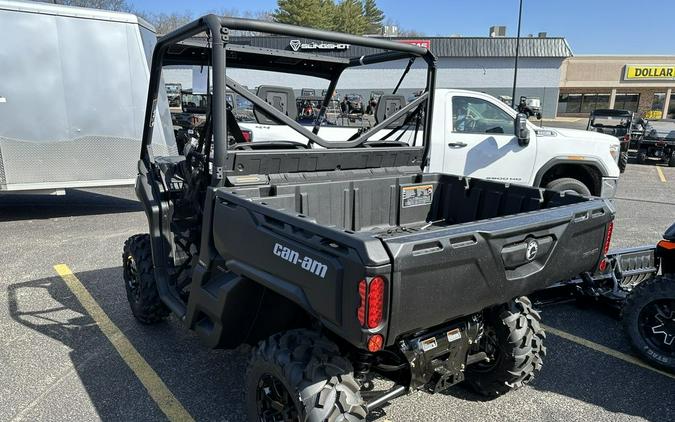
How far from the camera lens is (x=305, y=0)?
5406 cm

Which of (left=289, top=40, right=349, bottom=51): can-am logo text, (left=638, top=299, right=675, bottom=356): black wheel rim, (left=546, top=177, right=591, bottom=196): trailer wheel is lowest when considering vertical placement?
(left=638, top=299, right=675, bottom=356): black wheel rim

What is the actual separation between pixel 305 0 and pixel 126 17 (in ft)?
165

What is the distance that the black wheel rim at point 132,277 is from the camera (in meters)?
4.06

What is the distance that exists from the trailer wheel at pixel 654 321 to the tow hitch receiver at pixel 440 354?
1.67 m

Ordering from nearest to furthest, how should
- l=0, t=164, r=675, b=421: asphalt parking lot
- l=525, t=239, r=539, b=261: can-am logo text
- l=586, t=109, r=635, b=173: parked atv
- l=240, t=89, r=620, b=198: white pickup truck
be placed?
l=525, t=239, r=539, b=261: can-am logo text, l=0, t=164, r=675, b=421: asphalt parking lot, l=240, t=89, r=620, b=198: white pickup truck, l=586, t=109, r=635, b=173: parked atv

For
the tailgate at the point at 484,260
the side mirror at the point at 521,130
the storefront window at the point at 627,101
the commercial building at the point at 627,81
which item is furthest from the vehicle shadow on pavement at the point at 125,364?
the storefront window at the point at 627,101

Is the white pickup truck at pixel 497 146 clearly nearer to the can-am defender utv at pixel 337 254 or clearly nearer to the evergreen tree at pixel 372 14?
the can-am defender utv at pixel 337 254

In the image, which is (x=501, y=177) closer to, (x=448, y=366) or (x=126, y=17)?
(x=448, y=366)

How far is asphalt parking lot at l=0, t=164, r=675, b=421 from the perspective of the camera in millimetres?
3043

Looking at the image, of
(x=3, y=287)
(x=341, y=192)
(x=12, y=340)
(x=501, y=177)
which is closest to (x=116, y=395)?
(x=12, y=340)

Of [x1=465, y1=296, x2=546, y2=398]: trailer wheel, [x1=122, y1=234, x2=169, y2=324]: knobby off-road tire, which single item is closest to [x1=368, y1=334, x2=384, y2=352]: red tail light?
[x1=465, y1=296, x2=546, y2=398]: trailer wheel

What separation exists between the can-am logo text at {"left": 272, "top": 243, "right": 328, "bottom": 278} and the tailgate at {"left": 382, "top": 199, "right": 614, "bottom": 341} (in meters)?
0.30

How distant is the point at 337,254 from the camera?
1952 mm

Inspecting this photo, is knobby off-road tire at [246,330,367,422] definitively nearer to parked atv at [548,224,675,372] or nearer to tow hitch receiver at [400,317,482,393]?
tow hitch receiver at [400,317,482,393]
